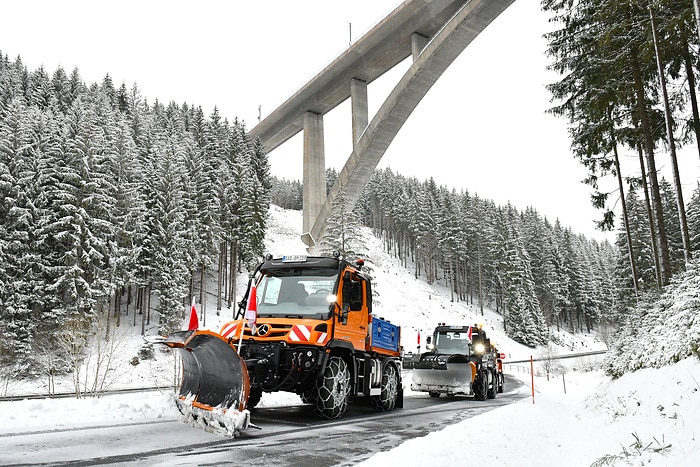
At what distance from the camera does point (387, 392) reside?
10656mm

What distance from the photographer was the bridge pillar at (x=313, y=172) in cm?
4288

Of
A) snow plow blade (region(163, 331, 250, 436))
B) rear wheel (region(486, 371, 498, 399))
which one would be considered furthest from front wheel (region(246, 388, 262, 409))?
rear wheel (region(486, 371, 498, 399))

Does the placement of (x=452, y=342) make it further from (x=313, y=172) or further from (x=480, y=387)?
(x=313, y=172)

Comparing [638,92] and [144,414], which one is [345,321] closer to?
[144,414]

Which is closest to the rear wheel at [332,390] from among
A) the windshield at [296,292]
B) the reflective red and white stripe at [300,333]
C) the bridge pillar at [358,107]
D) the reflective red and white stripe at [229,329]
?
the reflective red and white stripe at [300,333]

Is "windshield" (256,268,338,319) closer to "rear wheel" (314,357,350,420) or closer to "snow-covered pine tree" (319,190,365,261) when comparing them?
"rear wheel" (314,357,350,420)

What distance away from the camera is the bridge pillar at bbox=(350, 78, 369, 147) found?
3790 cm

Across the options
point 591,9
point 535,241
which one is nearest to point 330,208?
point 591,9

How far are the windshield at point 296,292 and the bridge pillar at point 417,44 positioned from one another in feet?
93.7

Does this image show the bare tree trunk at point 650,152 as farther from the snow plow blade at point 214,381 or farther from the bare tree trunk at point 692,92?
the snow plow blade at point 214,381

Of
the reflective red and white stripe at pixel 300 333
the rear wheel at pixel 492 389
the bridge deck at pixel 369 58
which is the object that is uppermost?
the bridge deck at pixel 369 58

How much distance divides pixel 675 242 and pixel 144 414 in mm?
42323

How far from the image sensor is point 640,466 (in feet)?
13.0

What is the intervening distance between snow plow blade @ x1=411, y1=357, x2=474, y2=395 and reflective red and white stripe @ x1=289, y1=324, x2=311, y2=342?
27.0 ft
